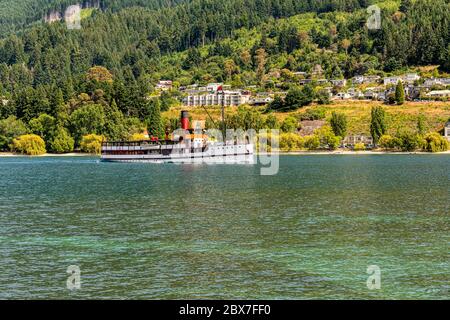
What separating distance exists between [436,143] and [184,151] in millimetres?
82019

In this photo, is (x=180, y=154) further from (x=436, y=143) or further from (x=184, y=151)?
(x=436, y=143)

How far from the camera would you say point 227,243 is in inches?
1647

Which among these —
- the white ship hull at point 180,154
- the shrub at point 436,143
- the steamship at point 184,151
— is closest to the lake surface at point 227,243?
the white ship hull at point 180,154

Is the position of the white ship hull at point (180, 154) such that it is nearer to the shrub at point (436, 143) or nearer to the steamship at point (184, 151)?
the steamship at point (184, 151)

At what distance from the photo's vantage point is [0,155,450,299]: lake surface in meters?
31.1

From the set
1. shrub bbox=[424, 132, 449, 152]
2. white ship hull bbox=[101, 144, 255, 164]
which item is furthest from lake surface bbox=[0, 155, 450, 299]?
shrub bbox=[424, 132, 449, 152]

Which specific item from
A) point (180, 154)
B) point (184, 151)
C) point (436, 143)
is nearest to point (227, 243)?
point (184, 151)

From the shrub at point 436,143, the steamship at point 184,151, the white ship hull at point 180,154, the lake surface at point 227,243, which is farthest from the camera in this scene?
the shrub at point 436,143

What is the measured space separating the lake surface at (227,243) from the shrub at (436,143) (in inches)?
4913

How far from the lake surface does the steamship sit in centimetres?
7634

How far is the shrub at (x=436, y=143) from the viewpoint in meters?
196

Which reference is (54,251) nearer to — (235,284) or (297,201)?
(235,284)
